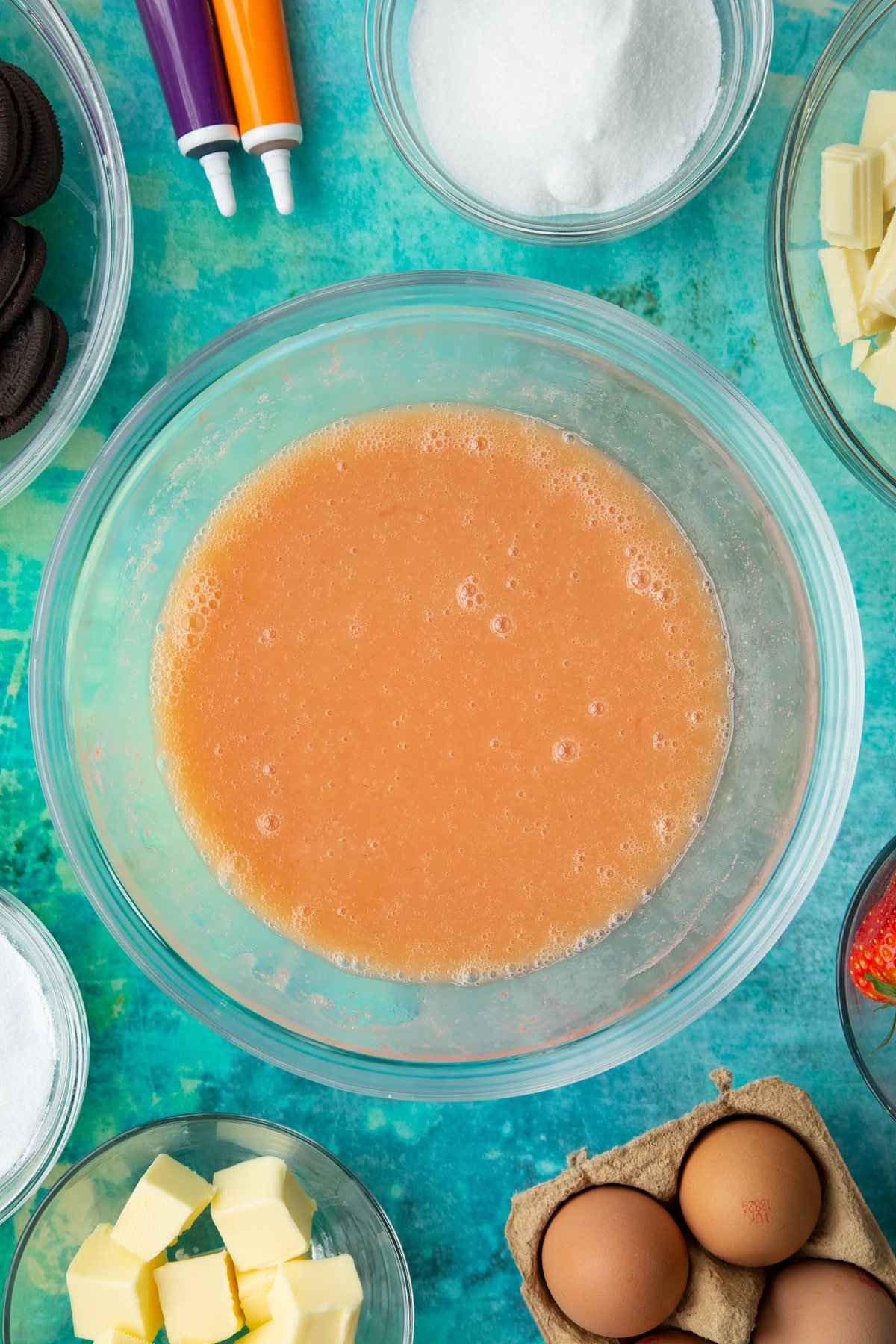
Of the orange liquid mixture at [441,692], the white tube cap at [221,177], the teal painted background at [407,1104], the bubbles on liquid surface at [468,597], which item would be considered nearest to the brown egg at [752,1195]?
the teal painted background at [407,1104]

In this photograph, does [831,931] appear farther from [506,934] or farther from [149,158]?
[149,158]

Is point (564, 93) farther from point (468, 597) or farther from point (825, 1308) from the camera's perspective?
point (825, 1308)

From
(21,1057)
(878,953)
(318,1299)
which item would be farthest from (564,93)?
(318,1299)

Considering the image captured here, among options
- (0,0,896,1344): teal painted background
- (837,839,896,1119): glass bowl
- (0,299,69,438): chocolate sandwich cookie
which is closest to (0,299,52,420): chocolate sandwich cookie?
(0,299,69,438): chocolate sandwich cookie

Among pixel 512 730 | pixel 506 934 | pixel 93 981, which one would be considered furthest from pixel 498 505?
pixel 93 981

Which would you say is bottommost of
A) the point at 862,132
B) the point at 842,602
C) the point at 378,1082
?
the point at 378,1082
